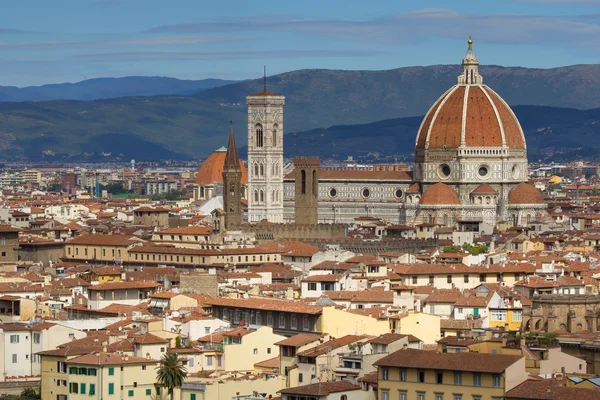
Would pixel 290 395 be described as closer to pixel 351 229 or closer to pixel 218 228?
pixel 218 228

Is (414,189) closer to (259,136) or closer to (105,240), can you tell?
(259,136)

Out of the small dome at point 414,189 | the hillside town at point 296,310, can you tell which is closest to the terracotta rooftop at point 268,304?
the hillside town at point 296,310

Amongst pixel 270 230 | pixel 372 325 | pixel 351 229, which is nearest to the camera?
pixel 372 325

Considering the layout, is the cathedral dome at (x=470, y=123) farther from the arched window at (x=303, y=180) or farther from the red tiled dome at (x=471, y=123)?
the arched window at (x=303, y=180)

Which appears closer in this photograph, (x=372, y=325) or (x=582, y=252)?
(x=372, y=325)

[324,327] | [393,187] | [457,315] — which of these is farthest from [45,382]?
[393,187]

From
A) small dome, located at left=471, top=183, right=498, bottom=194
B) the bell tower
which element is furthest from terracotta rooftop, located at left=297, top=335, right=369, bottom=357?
small dome, located at left=471, top=183, right=498, bottom=194
